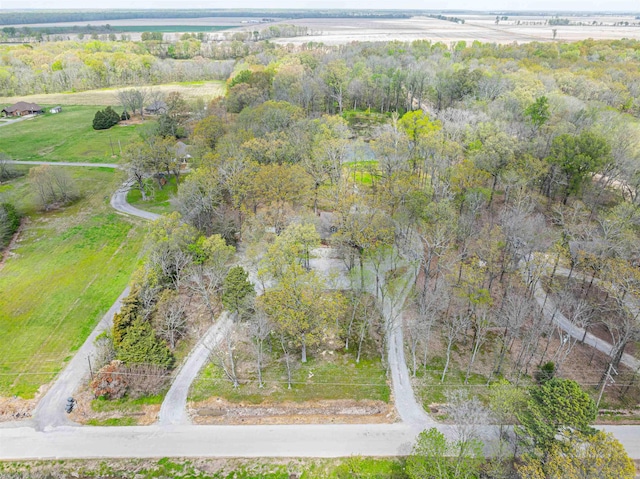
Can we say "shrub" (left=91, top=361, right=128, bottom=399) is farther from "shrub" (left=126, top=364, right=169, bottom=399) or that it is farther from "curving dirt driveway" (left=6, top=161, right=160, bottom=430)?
"curving dirt driveway" (left=6, top=161, right=160, bottom=430)

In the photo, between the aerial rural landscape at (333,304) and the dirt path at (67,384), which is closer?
the aerial rural landscape at (333,304)

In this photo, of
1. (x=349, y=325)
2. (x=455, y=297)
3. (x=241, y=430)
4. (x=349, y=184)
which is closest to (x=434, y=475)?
(x=241, y=430)

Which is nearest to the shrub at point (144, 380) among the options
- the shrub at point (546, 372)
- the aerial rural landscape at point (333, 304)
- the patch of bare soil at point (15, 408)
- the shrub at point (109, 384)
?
the aerial rural landscape at point (333, 304)

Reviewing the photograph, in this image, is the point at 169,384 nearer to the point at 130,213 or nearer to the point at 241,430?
the point at 241,430

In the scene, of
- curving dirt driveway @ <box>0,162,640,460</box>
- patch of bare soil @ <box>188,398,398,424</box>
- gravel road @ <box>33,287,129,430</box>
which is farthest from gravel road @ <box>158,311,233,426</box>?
gravel road @ <box>33,287,129,430</box>

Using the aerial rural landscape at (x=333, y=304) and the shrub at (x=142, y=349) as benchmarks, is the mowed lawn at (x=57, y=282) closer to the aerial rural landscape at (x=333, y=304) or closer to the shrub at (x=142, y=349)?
the aerial rural landscape at (x=333, y=304)

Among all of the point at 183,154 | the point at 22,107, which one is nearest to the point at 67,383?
the point at 183,154
